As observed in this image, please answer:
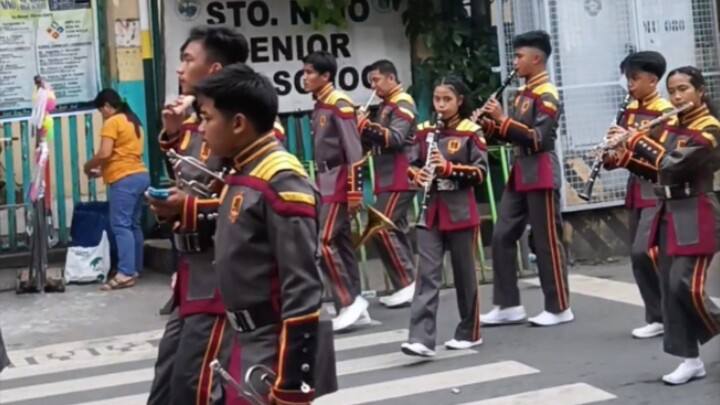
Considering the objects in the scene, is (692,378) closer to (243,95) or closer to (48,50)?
(243,95)

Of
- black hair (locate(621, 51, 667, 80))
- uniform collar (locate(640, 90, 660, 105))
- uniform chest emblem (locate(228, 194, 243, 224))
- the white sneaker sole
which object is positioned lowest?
the white sneaker sole

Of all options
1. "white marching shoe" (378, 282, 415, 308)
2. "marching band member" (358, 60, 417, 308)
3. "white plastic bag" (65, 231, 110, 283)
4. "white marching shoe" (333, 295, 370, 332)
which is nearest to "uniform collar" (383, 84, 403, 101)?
"marching band member" (358, 60, 417, 308)

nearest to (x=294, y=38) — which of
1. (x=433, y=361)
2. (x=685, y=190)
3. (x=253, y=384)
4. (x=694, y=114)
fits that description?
(x=433, y=361)

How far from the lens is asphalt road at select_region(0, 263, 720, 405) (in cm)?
791

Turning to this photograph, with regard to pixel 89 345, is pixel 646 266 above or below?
above

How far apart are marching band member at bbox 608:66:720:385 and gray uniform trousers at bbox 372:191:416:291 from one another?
333 cm

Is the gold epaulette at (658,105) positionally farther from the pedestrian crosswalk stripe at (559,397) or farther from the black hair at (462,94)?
the pedestrian crosswalk stripe at (559,397)

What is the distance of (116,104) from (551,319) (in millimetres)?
4704

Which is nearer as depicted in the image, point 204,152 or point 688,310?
point 204,152

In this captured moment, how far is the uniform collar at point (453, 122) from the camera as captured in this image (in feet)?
30.1

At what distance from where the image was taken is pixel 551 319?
987 cm

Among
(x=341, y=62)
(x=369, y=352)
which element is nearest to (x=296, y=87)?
(x=341, y=62)

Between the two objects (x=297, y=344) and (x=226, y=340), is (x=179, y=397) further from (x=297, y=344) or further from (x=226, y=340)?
(x=297, y=344)

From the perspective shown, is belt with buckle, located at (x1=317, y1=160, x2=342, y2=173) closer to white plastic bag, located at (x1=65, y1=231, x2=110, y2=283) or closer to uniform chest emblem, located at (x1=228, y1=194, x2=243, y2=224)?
white plastic bag, located at (x1=65, y1=231, x2=110, y2=283)
